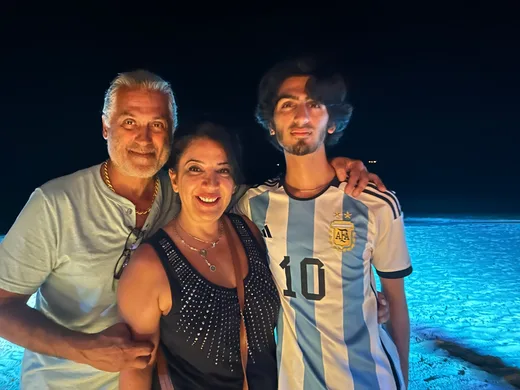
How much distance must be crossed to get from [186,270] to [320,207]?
0.63 meters

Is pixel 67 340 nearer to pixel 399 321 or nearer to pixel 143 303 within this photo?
pixel 143 303

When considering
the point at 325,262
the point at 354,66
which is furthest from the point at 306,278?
the point at 354,66

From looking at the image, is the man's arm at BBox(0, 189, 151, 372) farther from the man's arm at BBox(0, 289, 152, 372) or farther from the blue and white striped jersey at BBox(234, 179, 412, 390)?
the blue and white striped jersey at BBox(234, 179, 412, 390)

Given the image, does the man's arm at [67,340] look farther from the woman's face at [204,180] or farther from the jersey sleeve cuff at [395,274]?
the jersey sleeve cuff at [395,274]

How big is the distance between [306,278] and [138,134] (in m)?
0.92

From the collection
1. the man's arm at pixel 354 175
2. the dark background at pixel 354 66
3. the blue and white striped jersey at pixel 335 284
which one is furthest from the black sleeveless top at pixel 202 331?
the dark background at pixel 354 66

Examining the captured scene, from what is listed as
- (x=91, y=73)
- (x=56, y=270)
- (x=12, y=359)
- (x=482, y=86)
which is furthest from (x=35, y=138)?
(x=482, y=86)

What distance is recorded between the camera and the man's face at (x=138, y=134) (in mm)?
1628

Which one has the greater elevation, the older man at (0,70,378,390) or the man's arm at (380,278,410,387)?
the older man at (0,70,378,390)

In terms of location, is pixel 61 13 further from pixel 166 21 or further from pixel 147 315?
pixel 147 315

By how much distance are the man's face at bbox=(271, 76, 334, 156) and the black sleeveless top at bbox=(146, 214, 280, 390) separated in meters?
0.65

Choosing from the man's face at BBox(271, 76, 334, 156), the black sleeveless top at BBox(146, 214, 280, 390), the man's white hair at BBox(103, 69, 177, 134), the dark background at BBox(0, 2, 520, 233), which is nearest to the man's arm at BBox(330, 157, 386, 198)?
the man's face at BBox(271, 76, 334, 156)

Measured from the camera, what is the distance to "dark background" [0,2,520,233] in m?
16.1

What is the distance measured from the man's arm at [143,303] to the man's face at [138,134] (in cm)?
44
